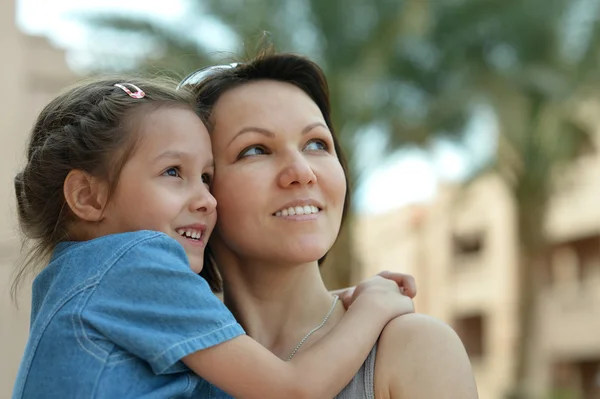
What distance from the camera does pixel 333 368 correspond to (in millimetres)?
2398

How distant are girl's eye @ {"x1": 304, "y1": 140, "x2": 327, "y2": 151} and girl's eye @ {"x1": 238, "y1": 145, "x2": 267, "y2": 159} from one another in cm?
13

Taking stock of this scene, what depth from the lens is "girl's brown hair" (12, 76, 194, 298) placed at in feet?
8.36

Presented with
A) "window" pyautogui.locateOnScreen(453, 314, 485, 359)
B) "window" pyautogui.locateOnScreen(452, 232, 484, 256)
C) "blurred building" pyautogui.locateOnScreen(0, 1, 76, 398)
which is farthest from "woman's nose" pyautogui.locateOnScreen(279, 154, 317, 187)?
"window" pyautogui.locateOnScreen(453, 314, 485, 359)

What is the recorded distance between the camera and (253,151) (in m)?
2.76

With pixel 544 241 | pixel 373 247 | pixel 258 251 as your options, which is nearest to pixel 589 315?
pixel 373 247

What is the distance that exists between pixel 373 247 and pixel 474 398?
111 ft

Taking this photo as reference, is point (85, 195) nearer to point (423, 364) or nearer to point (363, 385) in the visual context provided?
point (363, 385)

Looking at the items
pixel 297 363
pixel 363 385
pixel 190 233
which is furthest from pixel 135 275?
pixel 363 385

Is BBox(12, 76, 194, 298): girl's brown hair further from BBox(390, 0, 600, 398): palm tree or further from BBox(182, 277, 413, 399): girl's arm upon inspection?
BBox(390, 0, 600, 398): palm tree

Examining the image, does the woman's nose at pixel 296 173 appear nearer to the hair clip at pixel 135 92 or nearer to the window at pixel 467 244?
the hair clip at pixel 135 92

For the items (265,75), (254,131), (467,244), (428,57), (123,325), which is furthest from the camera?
(467,244)

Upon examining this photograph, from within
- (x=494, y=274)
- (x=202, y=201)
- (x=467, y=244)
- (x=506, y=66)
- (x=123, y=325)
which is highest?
(x=202, y=201)

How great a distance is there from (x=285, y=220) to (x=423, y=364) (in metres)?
0.58

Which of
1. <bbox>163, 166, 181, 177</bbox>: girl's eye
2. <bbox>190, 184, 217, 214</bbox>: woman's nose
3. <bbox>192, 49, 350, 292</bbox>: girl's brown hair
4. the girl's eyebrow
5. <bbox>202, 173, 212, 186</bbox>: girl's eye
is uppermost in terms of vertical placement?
<bbox>192, 49, 350, 292</bbox>: girl's brown hair
